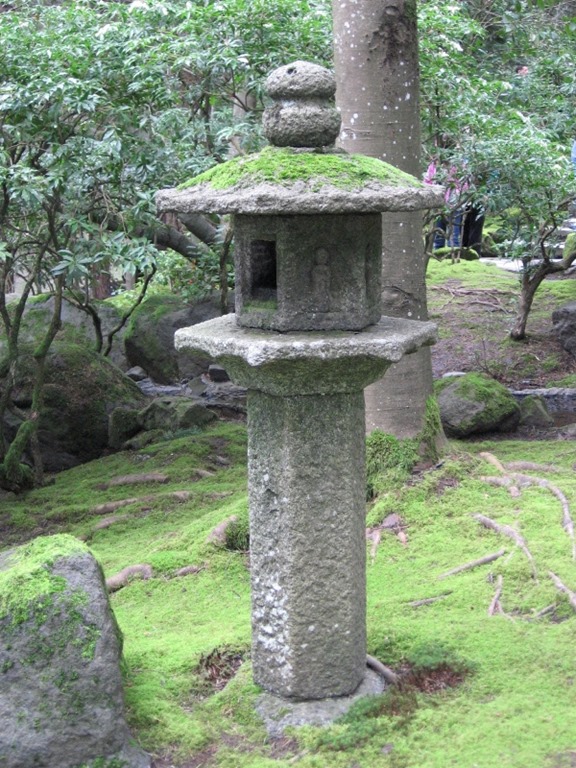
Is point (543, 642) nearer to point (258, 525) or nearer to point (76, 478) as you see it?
point (258, 525)

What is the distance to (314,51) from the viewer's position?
29.3 ft

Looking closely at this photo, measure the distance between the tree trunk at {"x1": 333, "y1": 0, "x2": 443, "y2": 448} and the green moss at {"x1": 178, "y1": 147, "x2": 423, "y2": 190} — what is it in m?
3.17

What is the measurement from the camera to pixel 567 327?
1510 cm

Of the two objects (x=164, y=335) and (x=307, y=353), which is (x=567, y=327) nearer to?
(x=164, y=335)

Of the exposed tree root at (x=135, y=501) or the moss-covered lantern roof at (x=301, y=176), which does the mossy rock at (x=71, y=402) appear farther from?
the moss-covered lantern roof at (x=301, y=176)

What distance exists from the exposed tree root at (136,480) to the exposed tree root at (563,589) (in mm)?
5111

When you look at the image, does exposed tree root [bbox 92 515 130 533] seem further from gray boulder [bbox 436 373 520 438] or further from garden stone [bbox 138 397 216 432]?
gray boulder [bbox 436 373 520 438]

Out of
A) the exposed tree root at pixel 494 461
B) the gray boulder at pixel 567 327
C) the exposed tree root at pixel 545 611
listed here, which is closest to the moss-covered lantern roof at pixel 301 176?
the exposed tree root at pixel 545 611

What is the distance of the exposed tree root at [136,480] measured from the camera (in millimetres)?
10469

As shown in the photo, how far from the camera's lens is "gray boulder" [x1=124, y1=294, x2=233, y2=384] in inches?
611

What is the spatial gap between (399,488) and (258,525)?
287 centimetres

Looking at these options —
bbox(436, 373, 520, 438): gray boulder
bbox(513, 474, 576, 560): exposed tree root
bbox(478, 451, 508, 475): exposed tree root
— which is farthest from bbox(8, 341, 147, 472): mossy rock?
bbox(513, 474, 576, 560): exposed tree root

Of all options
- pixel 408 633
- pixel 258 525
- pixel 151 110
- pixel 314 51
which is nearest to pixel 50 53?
pixel 151 110

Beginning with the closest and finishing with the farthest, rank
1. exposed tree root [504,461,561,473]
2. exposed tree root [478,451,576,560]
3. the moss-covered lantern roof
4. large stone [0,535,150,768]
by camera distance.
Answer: the moss-covered lantern roof
large stone [0,535,150,768]
exposed tree root [478,451,576,560]
exposed tree root [504,461,561,473]
